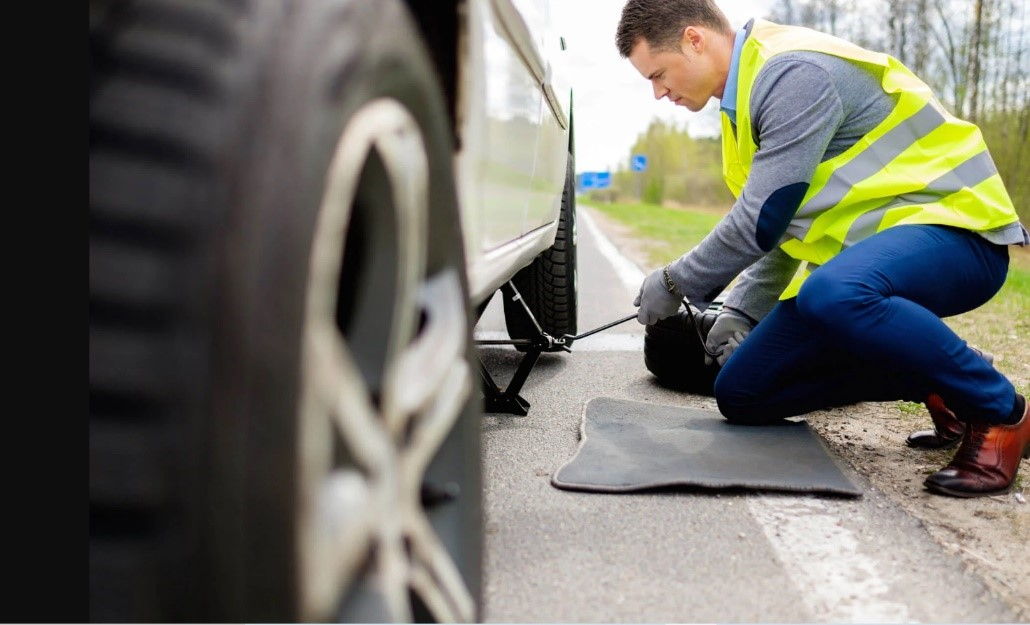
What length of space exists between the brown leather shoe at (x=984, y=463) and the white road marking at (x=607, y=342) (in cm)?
222

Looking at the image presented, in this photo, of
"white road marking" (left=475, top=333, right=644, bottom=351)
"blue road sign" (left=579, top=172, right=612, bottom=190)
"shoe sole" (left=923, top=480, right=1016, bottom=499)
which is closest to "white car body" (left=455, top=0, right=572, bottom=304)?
"shoe sole" (left=923, top=480, right=1016, bottom=499)

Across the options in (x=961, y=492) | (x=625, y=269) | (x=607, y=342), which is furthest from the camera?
(x=625, y=269)

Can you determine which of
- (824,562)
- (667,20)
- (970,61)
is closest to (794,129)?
(667,20)

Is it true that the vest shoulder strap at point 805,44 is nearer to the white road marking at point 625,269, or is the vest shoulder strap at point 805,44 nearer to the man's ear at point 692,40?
the man's ear at point 692,40

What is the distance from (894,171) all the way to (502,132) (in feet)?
4.36

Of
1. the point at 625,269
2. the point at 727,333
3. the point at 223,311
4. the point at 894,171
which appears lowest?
the point at 625,269

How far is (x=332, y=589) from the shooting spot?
89 centimetres

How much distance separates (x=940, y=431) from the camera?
2947 millimetres

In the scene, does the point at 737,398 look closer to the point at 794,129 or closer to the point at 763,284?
the point at 763,284

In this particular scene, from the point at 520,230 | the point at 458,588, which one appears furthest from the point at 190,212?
the point at 520,230

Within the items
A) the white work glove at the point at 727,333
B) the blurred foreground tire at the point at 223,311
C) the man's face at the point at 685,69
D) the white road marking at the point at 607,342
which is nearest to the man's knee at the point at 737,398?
the white work glove at the point at 727,333

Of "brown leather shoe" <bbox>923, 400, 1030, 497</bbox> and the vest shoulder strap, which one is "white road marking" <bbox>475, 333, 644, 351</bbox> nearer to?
the vest shoulder strap

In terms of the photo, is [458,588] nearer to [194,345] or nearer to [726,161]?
[194,345]

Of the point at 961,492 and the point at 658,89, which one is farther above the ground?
the point at 658,89
